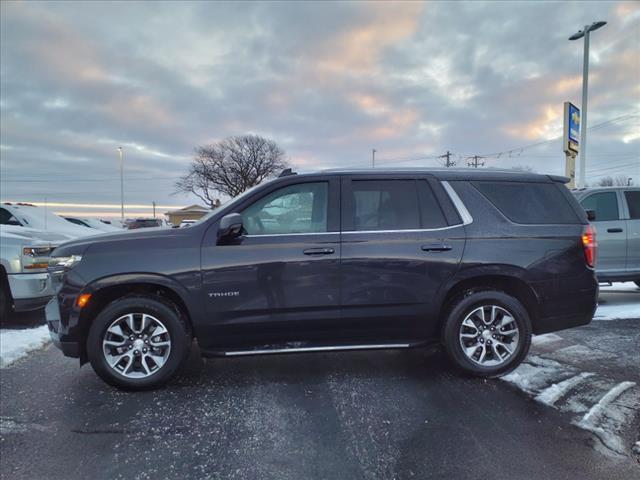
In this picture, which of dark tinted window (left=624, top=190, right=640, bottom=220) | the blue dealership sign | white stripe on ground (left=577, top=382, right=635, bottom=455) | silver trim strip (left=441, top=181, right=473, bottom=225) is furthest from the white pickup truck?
the blue dealership sign

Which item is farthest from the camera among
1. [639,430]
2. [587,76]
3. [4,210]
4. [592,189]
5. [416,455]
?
[587,76]

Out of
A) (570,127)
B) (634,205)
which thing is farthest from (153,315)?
(570,127)

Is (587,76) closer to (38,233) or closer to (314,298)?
(314,298)

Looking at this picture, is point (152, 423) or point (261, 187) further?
point (261, 187)

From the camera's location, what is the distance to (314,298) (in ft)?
11.8

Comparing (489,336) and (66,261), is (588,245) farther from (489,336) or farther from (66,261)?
(66,261)

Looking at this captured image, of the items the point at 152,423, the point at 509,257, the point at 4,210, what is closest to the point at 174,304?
the point at 152,423

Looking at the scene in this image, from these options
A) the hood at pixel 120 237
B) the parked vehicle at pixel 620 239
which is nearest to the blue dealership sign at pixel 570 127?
the parked vehicle at pixel 620 239

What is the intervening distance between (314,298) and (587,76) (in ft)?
48.8

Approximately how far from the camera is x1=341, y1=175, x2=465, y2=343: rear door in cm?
364

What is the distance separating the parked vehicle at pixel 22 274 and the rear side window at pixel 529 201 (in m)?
5.78

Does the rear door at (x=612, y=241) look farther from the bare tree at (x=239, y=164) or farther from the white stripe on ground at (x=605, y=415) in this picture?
the bare tree at (x=239, y=164)

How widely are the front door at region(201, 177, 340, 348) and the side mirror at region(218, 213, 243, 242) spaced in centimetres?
8

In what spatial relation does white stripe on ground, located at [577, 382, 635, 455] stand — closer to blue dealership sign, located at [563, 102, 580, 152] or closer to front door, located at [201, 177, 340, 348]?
front door, located at [201, 177, 340, 348]
